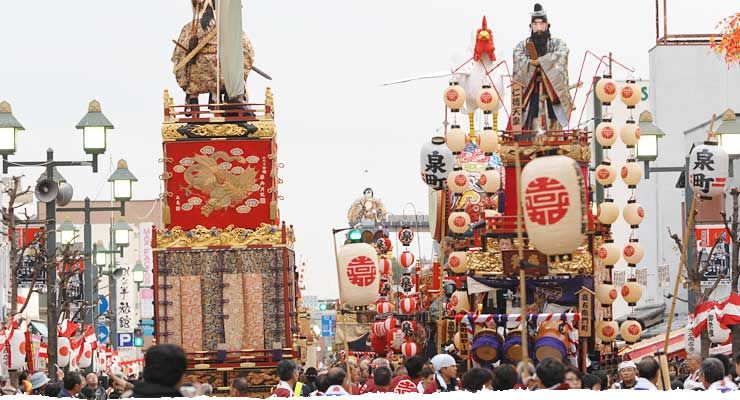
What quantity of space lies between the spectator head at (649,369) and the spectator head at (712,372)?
0.46 metres

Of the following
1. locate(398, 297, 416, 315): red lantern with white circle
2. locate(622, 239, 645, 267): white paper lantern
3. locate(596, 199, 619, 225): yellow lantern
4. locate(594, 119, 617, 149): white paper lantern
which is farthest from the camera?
locate(398, 297, 416, 315): red lantern with white circle

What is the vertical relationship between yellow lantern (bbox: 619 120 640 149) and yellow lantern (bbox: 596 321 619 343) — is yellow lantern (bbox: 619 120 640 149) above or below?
above

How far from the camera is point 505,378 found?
1480 centimetres

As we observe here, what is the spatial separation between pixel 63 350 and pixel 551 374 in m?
21.1

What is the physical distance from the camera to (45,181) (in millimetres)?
25391

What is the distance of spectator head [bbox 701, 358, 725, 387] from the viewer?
15.1 metres

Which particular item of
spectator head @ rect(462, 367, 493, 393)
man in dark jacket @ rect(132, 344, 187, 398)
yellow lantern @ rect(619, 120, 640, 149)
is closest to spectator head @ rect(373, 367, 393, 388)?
spectator head @ rect(462, 367, 493, 393)

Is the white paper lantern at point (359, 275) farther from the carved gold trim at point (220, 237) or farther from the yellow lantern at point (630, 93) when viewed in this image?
the yellow lantern at point (630, 93)

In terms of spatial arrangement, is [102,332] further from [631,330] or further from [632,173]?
[632,173]

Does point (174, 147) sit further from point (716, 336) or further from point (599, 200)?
point (716, 336)

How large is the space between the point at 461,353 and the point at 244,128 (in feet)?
25.9

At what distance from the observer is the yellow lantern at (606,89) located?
103 feet

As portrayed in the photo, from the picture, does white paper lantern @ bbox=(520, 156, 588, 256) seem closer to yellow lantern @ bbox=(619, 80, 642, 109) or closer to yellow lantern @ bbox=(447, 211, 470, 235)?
yellow lantern @ bbox=(619, 80, 642, 109)

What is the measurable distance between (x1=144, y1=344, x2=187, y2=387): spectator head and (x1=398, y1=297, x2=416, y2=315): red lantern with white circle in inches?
1660
